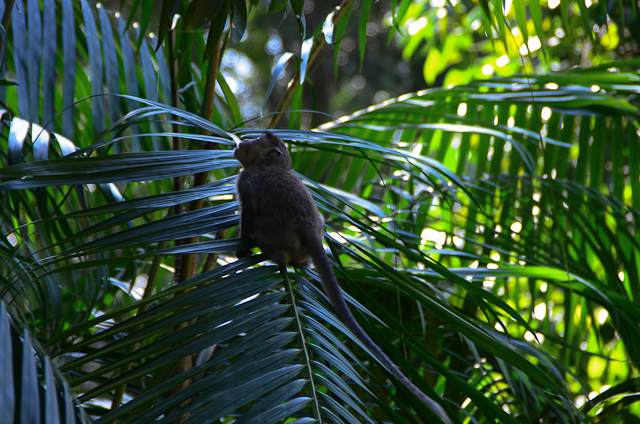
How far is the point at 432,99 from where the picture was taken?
9.07ft

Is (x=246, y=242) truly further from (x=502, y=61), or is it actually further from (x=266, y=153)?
(x=502, y=61)

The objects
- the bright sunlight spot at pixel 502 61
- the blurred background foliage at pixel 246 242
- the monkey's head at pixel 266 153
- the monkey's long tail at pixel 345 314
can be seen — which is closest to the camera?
the blurred background foliage at pixel 246 242

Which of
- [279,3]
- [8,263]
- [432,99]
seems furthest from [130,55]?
[432,99]

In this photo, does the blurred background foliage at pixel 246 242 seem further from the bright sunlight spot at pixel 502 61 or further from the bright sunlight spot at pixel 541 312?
the bright sunlight spot at pixel 502 61

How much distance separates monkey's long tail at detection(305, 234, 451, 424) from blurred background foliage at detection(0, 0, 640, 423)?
4 centimetres

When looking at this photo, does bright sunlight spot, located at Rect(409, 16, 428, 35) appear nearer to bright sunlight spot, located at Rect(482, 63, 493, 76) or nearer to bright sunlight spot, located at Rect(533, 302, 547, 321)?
bright sunlight spot, located at Rect(482, 63, 493, 76)

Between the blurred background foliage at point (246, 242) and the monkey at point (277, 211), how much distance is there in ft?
0.24

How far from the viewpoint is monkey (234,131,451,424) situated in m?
1.69

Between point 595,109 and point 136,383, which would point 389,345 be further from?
point 595,109

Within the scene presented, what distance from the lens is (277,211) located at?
1910 mm

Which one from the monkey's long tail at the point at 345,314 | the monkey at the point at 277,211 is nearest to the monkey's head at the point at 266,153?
the monkey at the point at 277,211

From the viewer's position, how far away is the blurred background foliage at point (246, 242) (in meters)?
1.05

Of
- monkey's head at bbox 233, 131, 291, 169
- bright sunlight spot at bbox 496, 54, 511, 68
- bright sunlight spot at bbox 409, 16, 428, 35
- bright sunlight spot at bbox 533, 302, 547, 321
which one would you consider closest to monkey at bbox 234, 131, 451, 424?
monkey's head at bbox 233, 131, 291, 169

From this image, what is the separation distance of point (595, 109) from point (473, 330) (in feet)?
6.72
